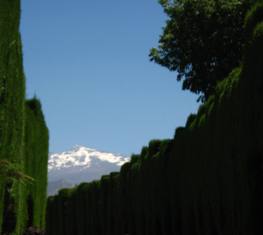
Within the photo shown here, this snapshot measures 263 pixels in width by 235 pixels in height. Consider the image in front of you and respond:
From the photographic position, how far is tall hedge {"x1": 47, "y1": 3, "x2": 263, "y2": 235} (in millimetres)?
11078

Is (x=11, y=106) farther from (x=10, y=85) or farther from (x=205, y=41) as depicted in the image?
(x=205, y=41)

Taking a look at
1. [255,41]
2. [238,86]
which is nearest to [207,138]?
[238,86]

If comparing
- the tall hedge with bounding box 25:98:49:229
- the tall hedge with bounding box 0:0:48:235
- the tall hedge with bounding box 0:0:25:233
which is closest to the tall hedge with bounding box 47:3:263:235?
the tall hedge with bounding box 0:0:48:235

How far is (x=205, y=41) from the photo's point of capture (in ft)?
109

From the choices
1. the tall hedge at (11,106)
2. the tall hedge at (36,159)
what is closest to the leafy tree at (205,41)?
the tall hedge at (36,159)

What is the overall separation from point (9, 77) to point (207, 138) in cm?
1064

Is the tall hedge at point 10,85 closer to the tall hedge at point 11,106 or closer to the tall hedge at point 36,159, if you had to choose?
the tall hedge at point 11,106

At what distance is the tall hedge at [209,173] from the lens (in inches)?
436

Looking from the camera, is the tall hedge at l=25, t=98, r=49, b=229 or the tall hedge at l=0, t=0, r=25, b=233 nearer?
the tall hedge at l=0, t=0, r=25, b=233

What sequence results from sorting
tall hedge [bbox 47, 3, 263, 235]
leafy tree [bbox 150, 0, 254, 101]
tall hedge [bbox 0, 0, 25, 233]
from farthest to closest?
leafy tree [bbox 150, 0, 254, 101] < tall hedge [bbox 0, 0, 25, 233] < tall hedge [bbox 47, 3, 263, 235]

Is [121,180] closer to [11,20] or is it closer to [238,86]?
[11,20]

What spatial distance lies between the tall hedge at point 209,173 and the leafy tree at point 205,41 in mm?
10200

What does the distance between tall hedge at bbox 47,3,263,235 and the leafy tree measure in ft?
33.5

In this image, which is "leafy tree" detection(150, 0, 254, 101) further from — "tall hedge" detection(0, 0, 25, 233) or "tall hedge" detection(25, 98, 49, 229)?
"tall hedge" detection(0, 0, 25, 233)
